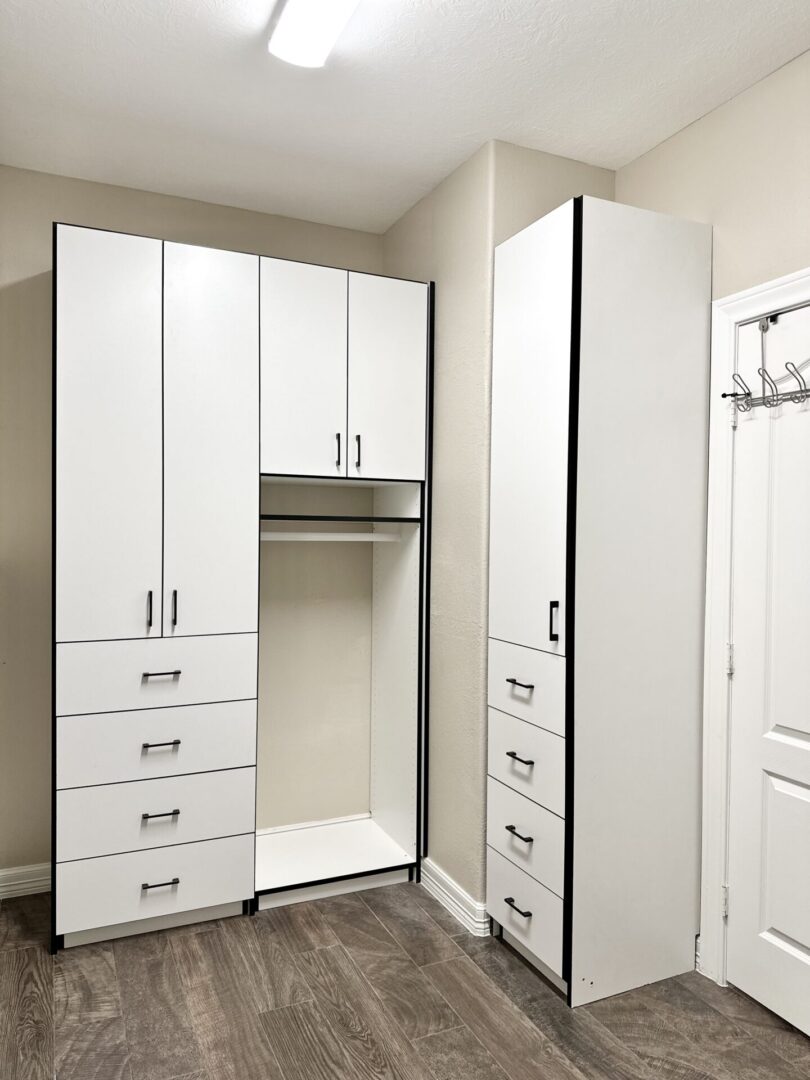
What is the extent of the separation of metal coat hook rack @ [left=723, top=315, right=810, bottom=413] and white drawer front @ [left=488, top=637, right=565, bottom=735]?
941 mm

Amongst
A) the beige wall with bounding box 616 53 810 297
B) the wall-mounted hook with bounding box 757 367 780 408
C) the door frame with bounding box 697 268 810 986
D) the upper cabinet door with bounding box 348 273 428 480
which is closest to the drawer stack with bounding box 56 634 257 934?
the upper cabinet door with bounding box 348 273 428 480

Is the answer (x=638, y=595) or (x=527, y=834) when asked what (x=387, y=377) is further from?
(x=527, y=834)

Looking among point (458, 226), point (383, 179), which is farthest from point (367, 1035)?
point (383, 179)

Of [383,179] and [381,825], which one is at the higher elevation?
Answer: [383,179]

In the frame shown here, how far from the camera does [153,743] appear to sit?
2.65 m

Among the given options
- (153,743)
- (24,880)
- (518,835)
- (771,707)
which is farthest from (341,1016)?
(771,707)

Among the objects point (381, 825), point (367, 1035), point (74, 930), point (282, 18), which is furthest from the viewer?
point (381, 825)

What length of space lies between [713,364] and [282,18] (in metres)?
1.56

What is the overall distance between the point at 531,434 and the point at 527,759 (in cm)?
103

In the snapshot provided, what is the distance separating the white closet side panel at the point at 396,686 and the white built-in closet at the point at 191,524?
0.8 inches

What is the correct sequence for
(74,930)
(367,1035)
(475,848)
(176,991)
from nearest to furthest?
(367,1035) → (176,991) → (74,930) → (475,848)

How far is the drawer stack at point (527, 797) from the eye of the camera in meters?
2.35

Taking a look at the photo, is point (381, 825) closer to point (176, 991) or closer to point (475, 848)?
point (475, 848)

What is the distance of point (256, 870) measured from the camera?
118 inches
